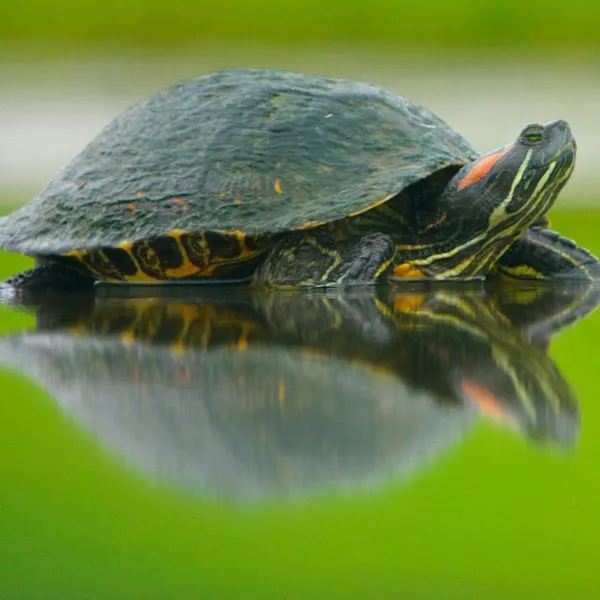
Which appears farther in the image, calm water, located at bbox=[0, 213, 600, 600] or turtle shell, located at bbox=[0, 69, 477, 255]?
turtle shell, located at bbox=[0, 69, 477, 255]

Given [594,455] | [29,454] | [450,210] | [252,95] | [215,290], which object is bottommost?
[215,290]

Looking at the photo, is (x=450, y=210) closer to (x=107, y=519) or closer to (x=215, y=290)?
(x=215, y=290)

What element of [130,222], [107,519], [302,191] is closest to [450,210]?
[302,191]

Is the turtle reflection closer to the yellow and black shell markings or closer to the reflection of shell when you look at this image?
the reflection of shell

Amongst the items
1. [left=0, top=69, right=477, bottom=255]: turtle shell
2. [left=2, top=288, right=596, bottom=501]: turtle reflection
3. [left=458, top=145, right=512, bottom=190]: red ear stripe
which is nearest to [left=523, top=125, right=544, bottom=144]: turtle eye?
[left=458, top=145, right=512, bottom=190]: red ear stripe

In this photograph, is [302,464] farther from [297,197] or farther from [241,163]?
[241,163]

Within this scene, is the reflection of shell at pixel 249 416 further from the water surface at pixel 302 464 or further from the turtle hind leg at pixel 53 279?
the turtle hind leg at pixel 53 279

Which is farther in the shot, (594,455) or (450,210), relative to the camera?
(450,210)
